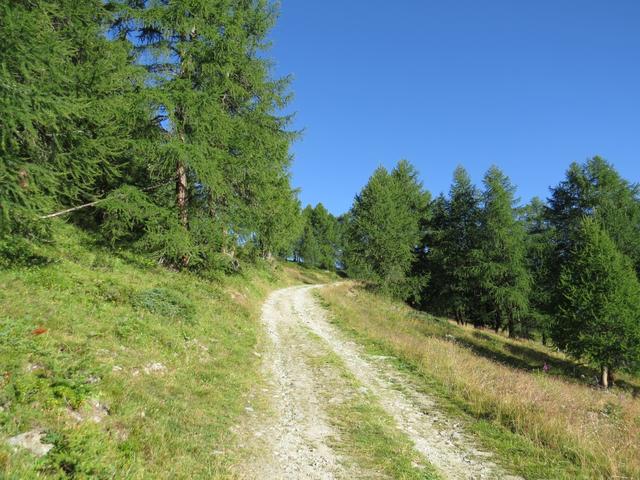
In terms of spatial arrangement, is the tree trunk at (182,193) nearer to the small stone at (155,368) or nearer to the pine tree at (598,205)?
the small stone at (155,368)

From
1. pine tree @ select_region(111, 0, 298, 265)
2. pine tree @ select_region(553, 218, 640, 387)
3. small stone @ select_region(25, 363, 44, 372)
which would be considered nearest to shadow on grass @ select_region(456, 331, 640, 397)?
pine tree @ select_region(553, 218, 640, 387)

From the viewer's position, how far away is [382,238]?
107 ft

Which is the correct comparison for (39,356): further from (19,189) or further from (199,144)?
(199,144)

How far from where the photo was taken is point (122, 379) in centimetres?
640

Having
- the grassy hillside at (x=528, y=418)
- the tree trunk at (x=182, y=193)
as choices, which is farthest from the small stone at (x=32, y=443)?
the tree trunk at (x=182, y=193)

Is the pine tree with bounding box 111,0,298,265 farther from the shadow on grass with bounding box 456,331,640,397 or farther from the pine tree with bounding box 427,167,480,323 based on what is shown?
the pine tree with bounding box 427,167,480,323

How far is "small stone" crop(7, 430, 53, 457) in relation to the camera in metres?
4.13

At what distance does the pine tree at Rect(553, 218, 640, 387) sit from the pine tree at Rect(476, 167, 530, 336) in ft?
40.3

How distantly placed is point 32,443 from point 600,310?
22262 millimetres

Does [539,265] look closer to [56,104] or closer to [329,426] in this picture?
[329,426]

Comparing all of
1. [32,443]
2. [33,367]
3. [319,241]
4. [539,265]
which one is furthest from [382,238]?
[319,241]

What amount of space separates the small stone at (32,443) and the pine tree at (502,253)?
3325cm

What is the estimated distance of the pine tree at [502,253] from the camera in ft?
105

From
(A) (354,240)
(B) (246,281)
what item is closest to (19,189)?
(B) (246,281)
